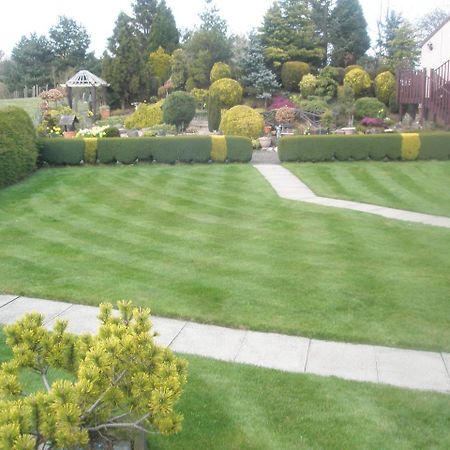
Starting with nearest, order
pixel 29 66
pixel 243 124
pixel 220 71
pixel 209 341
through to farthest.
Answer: pixel 209 341, pixel 243 124, pixel 220 71, pixel 29 66

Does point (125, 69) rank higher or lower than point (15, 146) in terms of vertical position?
higher

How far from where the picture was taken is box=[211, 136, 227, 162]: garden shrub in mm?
18953

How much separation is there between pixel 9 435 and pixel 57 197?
11956 mm

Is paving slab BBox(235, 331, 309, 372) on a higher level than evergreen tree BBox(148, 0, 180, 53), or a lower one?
lower

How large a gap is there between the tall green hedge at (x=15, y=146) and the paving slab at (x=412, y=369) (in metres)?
12.5

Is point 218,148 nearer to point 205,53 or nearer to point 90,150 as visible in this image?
point 90,150

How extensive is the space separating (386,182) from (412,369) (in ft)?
35.9

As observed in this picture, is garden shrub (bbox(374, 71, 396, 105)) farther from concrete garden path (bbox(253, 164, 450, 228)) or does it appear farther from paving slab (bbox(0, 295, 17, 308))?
paving slab (bbox(0, 295, 17, 308))

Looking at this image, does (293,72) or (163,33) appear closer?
(293,72)

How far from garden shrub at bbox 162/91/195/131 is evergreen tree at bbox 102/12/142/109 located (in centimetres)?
1235

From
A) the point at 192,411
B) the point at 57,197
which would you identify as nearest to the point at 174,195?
the point at 57,197

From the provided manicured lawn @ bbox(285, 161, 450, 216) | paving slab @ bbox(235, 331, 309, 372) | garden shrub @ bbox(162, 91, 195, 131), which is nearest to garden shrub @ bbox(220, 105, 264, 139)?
garden shrub @ bbox(162, 91, 195, 131)

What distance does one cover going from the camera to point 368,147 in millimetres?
18984

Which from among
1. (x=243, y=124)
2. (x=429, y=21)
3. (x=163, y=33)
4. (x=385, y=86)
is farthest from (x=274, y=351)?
(x=429, y=21)
